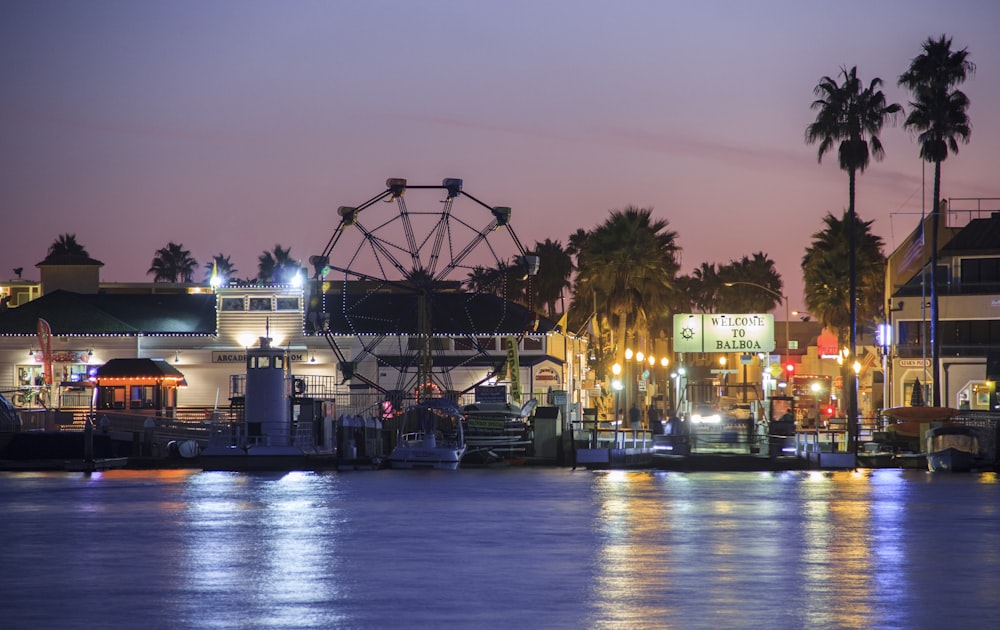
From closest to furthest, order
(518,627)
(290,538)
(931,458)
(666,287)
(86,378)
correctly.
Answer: (518,627)
(290,538)
(931,458)
(86,378)
(666,287)

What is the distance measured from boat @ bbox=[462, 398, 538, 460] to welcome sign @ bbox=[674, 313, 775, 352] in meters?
10.8

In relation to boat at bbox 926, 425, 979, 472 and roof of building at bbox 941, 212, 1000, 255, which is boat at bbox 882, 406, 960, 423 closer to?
boat at bbox 926, 425, 979, 472

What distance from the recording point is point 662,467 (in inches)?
1850

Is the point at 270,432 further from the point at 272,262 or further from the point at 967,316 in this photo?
the point at 272,262

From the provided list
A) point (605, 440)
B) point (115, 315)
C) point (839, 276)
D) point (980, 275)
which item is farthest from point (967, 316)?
point (115, 315)

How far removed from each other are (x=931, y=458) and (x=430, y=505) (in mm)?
22165

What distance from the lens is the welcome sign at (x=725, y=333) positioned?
5981cm

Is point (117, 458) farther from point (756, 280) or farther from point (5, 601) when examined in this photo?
point (756, 280)

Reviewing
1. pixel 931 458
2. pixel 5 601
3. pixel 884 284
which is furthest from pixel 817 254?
pixel 5 601

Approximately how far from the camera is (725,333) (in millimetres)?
60219

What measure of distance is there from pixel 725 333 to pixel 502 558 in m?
41.9

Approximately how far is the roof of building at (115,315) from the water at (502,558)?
42.0 meters

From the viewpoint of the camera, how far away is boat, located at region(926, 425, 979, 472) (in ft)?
147

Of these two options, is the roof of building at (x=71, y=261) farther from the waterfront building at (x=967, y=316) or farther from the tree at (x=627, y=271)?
the waterfront building at (x=967, y=316)
